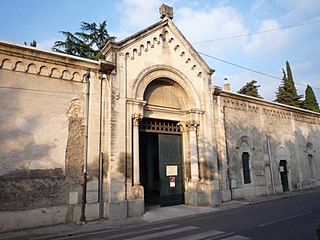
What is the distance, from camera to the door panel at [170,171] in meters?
12.6

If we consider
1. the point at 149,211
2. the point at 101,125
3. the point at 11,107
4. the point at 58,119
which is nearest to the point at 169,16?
the point at 101,125

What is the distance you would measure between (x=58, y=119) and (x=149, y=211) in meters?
5.81

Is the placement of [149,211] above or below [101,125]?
below

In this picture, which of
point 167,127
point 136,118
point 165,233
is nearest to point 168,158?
point 167,127

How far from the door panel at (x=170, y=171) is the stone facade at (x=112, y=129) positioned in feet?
1.08

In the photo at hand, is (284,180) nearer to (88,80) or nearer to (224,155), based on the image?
(224,155)

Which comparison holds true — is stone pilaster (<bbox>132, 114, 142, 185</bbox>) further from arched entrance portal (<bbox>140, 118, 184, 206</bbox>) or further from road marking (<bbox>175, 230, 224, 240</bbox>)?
road marking (<bbox>175, 230, 224, 240</bbox>)

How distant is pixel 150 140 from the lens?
1694 cm

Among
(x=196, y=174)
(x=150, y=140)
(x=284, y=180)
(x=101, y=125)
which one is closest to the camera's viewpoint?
(x=101, y=125)

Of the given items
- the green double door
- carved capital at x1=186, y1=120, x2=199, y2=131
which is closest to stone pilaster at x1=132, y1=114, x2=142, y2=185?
the green double door

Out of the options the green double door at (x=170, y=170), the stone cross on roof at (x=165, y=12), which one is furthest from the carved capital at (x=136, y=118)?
the stone cross on roof at (x=165, y=12)

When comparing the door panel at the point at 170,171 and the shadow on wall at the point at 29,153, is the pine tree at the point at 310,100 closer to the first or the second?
the door panel at the point at 170,171

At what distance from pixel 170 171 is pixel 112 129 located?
4.29 m

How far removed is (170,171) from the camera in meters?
12.9
